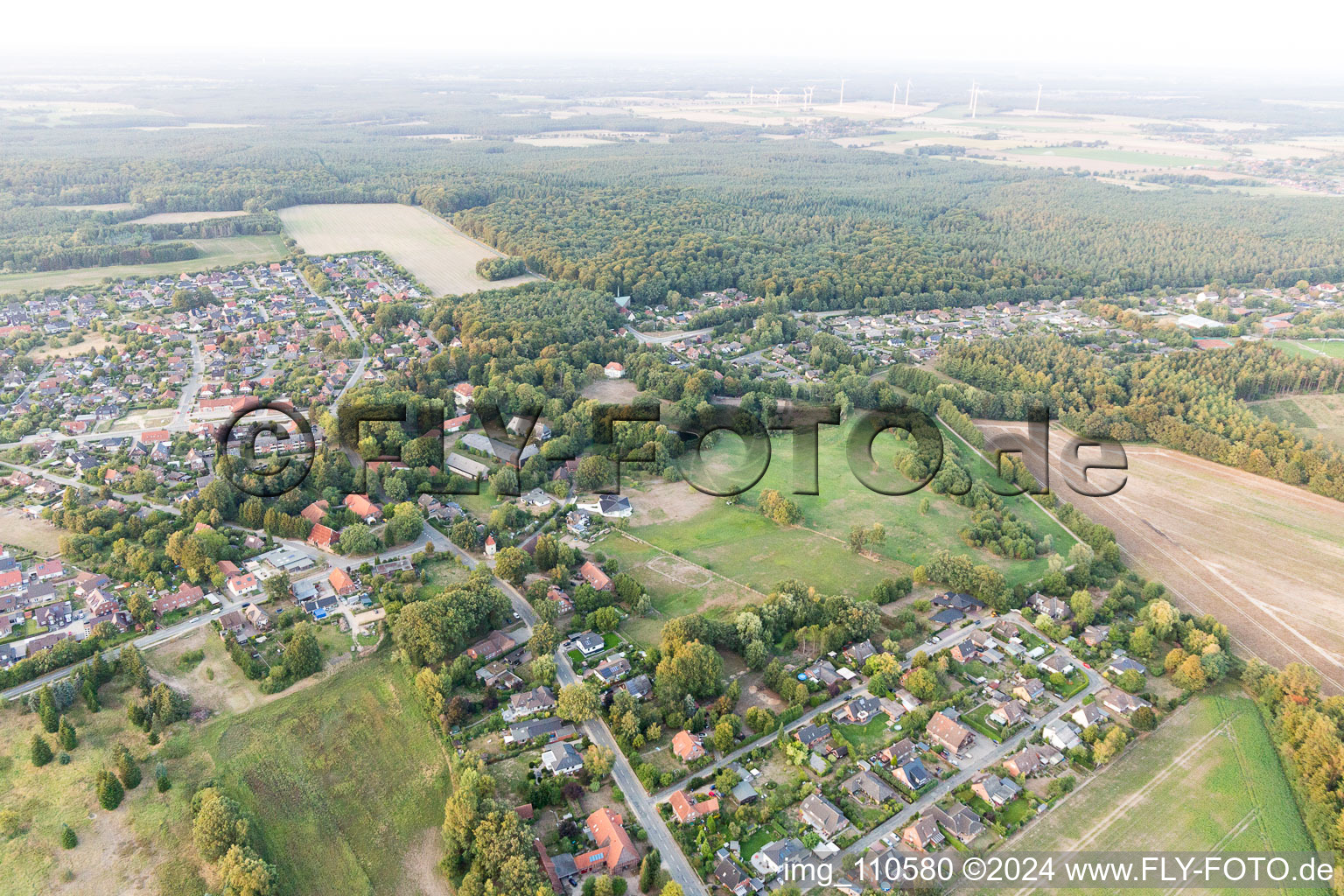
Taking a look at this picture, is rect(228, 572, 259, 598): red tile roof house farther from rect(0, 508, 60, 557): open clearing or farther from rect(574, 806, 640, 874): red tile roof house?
rect(574, 806, 640, 874): red tile roof house

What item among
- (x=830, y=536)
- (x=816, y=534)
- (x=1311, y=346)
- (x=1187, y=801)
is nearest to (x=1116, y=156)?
(x=1311, y=346)

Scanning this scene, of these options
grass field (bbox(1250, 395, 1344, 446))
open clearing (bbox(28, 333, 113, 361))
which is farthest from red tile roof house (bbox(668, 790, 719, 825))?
open clearing (bbox(28, 333, 113, 361))

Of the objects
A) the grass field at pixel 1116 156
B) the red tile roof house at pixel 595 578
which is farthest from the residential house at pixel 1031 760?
the grass field at pixel 1116 156

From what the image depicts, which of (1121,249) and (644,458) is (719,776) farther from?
(1121,249)

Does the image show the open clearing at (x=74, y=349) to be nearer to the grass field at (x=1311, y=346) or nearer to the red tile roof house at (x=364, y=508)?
the red tile roof house at (x=364, y=508)

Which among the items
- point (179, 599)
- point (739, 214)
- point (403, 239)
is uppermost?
point (739, 214)

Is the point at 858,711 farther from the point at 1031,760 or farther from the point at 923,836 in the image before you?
the point at 1031,760
